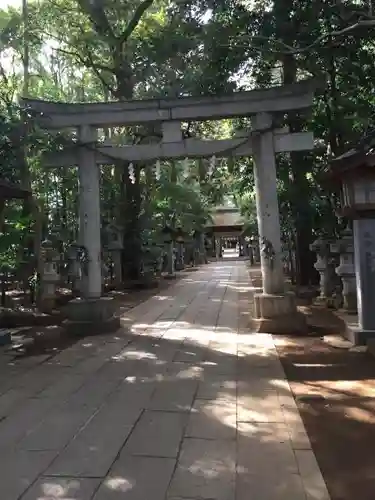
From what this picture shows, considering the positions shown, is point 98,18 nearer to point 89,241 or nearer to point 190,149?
point 190,149

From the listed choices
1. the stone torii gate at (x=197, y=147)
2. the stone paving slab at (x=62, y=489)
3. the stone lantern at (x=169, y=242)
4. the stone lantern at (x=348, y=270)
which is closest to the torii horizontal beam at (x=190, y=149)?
the stone torii gate at (x=197, y=147)

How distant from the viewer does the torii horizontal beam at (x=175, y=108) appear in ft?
28.7

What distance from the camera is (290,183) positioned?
1352 centimetres

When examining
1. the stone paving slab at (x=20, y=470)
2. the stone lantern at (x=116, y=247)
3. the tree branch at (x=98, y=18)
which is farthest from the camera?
the stone lantern at (x=116, y=247)

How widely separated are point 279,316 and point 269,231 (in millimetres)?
1499

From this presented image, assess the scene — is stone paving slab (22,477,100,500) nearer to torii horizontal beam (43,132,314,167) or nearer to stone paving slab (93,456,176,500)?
stone paving slab (93,456,176,500)

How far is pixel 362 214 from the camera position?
7.12 meters

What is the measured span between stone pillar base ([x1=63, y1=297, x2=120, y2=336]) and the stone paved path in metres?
1.14

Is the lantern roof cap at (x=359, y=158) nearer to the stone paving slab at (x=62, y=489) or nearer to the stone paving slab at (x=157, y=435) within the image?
the stone paving slab at (x=157, y=435)

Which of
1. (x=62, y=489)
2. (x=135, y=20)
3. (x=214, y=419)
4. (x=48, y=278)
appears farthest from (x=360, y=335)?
(x=135, y=20)

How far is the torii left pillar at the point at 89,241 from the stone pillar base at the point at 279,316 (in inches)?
107

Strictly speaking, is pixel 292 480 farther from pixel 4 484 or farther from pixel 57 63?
pixel 57 63

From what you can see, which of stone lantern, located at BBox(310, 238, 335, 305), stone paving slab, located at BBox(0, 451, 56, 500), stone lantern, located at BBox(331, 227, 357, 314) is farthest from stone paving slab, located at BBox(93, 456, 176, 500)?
stone lantern, located at BBox(310, 238, 335, 305)

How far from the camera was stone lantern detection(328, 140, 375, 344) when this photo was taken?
22.5 ft
